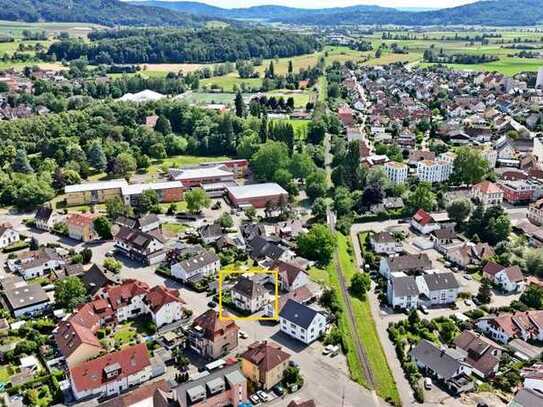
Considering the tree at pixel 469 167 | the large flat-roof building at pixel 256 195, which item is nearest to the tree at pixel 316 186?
the large flat-roof building at pixel 256 195

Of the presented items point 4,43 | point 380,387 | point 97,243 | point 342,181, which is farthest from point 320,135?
point 4,43

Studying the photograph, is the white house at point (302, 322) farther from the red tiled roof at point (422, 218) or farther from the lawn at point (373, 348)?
the red tiled roof at point (422, 218)

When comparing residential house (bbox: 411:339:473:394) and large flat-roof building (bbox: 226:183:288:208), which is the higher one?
residential house (bbox: 411:339:473:394)

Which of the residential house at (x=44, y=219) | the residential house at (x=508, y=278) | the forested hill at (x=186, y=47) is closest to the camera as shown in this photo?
the residential house at (x=508, y=278)

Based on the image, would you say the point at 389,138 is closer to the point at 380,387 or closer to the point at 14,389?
the point at 380,387

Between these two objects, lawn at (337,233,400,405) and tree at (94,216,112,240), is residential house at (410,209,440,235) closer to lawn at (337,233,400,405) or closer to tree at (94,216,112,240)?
lawn at (337,233,400,405)

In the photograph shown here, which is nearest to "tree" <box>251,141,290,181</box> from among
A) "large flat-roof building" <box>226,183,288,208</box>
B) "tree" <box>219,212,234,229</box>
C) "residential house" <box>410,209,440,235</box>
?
"large flat-roof building" <box>226,183,288,208</box>

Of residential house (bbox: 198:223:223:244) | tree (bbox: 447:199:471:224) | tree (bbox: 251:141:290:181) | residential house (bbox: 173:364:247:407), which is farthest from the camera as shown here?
tree (bbox: 251:141:290:181)
